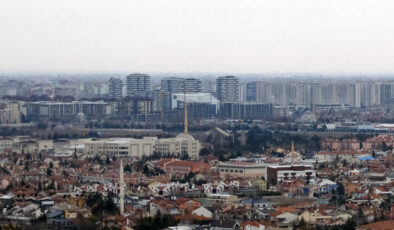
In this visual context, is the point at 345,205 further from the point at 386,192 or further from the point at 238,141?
the point at 238,141

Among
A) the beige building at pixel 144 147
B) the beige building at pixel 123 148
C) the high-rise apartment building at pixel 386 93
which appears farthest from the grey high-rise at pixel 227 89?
the beige building at pixel 123 148

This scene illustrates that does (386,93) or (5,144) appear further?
(386,93)

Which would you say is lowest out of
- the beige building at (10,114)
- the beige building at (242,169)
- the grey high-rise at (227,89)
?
the beige building at (242,169)

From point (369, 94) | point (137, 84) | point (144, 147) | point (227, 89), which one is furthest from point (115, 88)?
point (144, 147)

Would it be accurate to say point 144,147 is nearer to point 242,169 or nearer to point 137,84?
point 242,169

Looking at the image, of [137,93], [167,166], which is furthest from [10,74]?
[167,166]

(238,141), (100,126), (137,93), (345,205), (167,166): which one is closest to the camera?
(345,205)

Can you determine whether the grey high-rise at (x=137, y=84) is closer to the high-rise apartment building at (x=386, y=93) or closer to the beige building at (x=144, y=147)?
the high-rise apartment building at (x=386, y=93)

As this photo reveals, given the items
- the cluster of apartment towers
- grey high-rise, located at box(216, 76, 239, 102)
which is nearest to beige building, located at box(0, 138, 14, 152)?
the cluster of apartment towers
